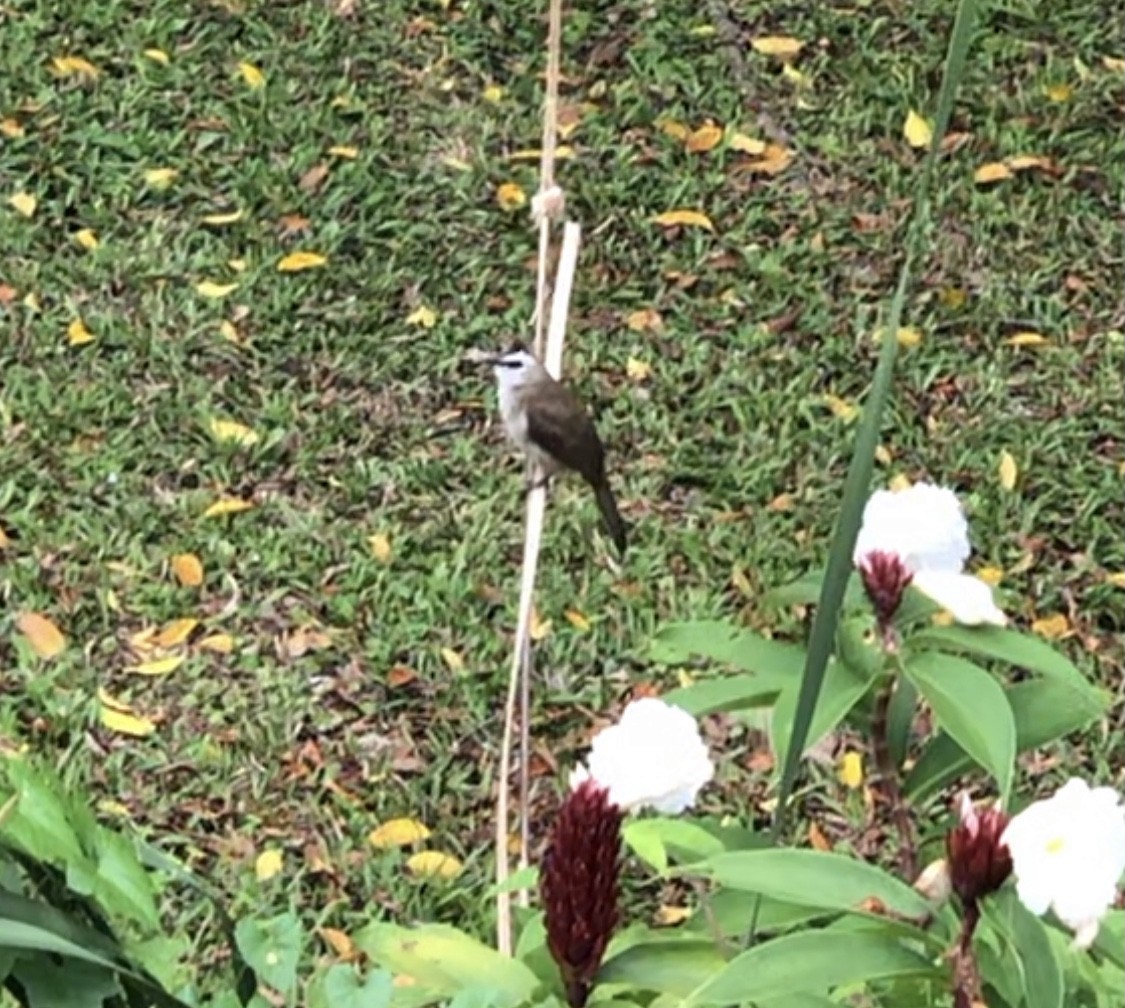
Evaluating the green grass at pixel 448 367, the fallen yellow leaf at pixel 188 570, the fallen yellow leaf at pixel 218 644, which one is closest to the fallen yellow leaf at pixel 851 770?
the green grass at pixel 448 367

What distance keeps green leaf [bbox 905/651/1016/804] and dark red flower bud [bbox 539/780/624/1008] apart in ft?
0.62

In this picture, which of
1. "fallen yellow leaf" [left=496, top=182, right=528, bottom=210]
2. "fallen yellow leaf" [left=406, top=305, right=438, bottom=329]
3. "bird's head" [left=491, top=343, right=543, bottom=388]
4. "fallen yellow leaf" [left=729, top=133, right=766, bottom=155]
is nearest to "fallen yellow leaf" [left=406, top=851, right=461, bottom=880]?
"bird's head" [left=491, top=343, right=543, bottom=388]

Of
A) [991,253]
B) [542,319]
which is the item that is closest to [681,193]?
[991,253]

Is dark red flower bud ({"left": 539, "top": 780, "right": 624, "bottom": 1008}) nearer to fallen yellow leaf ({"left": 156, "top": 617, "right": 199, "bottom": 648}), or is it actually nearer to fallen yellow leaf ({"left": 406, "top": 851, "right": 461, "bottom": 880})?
fallen yellow leaf ({"left": 406, "top": 851, "right": 461, "bottom": 880})

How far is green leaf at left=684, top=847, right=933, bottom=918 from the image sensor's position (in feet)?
3.38

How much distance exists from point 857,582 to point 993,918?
0.30 meters

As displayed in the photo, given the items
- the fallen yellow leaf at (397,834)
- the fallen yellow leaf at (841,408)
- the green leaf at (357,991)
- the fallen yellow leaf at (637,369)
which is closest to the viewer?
the green leaf at (357,991)

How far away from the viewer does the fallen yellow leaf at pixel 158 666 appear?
11.7ft

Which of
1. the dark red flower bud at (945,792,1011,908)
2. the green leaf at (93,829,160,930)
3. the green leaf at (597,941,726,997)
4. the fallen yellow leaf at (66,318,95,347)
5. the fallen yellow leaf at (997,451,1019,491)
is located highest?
the dark red flower bud at (945,792,1011,908)

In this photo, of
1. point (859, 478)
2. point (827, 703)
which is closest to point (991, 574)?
point (827, 703)

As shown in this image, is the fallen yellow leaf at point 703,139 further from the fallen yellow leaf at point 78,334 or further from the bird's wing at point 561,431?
the bird's wing at point 561,431

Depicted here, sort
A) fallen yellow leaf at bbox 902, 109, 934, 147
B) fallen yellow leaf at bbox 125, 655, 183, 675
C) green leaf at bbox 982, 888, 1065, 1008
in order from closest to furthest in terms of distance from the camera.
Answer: green leaf at bbox 982, 888, 1065, 1008
fallen yellow leaf at bbox 125, 655, 183, 675
fallen yellow leaf at bbox 902, 109, 934, 147

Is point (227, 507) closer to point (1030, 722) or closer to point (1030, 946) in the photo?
point (1030, 722)

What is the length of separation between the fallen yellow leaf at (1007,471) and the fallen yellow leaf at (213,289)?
1.66 m
